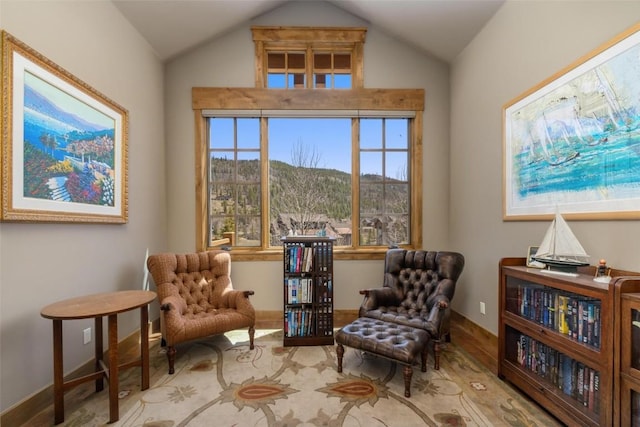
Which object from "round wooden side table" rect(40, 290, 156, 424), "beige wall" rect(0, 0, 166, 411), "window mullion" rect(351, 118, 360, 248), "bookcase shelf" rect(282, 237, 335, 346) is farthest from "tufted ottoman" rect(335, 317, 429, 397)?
"beige wall" rect(0, 0, 166, 411)

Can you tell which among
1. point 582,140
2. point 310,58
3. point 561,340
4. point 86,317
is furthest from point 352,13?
point 86,317

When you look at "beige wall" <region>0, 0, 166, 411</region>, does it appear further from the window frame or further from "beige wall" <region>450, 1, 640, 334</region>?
"beige wall" <region>450, 1, 640, 334</region>

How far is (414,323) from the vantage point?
2482mm

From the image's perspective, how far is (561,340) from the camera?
1716 millimetres

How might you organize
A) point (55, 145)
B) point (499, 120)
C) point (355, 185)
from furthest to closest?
point (355, 185) < point (499, 120) < point (55, 145)

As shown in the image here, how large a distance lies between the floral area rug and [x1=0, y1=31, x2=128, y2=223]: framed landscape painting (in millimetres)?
1425

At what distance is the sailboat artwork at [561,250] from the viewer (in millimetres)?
1778

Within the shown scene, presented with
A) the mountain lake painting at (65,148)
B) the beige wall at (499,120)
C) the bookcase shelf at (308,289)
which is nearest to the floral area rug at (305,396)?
the bookcase shelf at (308,289)

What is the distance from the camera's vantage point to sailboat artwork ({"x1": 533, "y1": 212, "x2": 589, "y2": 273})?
1.78 metres

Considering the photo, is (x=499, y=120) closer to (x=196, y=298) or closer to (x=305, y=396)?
(x=305, y=396)

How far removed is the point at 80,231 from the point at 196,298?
1192 mm

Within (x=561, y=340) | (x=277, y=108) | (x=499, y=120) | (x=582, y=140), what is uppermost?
(x=277, y=108)

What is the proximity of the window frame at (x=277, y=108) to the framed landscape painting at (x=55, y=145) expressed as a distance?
0.99 m

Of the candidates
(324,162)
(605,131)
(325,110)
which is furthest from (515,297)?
(325,110)
